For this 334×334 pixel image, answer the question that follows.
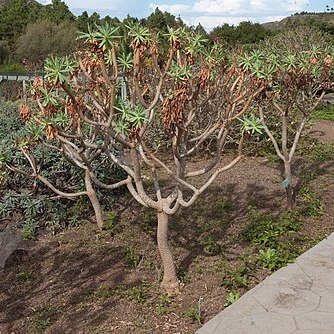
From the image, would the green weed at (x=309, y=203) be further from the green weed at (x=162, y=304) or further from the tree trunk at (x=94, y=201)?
the green weed at (x=162, y=304)

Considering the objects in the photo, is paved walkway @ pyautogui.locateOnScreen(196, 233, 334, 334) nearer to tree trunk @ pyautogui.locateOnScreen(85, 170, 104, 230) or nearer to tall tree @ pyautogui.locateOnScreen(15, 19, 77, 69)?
tree trunk @ pyautogui.locateOnScreen(85, 170, 104, 230)

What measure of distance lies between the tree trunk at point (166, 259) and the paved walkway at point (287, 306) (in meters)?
0.56

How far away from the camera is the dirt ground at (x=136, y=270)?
355 cm

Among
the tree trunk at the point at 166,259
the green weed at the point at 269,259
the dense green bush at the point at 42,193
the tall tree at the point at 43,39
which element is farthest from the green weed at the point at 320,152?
the tall tree at the point at 43,39

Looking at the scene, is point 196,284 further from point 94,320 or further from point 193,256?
point 94,320

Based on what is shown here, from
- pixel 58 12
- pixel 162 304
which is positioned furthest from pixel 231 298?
pixel 58 12

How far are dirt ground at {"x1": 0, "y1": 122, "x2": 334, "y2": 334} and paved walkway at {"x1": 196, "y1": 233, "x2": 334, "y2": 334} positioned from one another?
187 mm

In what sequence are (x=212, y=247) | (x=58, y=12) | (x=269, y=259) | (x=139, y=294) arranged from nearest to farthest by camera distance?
(x=139, y=294) → (x=269, y=259) → (x=212, y=247) → (x=58, y=12)

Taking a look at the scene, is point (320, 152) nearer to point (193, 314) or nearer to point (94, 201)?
point (94, 201)

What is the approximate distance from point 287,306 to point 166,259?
3.10 ft

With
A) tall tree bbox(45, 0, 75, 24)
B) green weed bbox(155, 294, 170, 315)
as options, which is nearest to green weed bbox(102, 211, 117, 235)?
green weed bbox(155, 294, 170, 315)

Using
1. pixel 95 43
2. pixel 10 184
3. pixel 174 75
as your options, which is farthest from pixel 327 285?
pixel 10 184

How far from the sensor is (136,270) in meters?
4.26

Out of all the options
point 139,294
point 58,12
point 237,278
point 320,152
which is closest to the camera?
point 139,294
